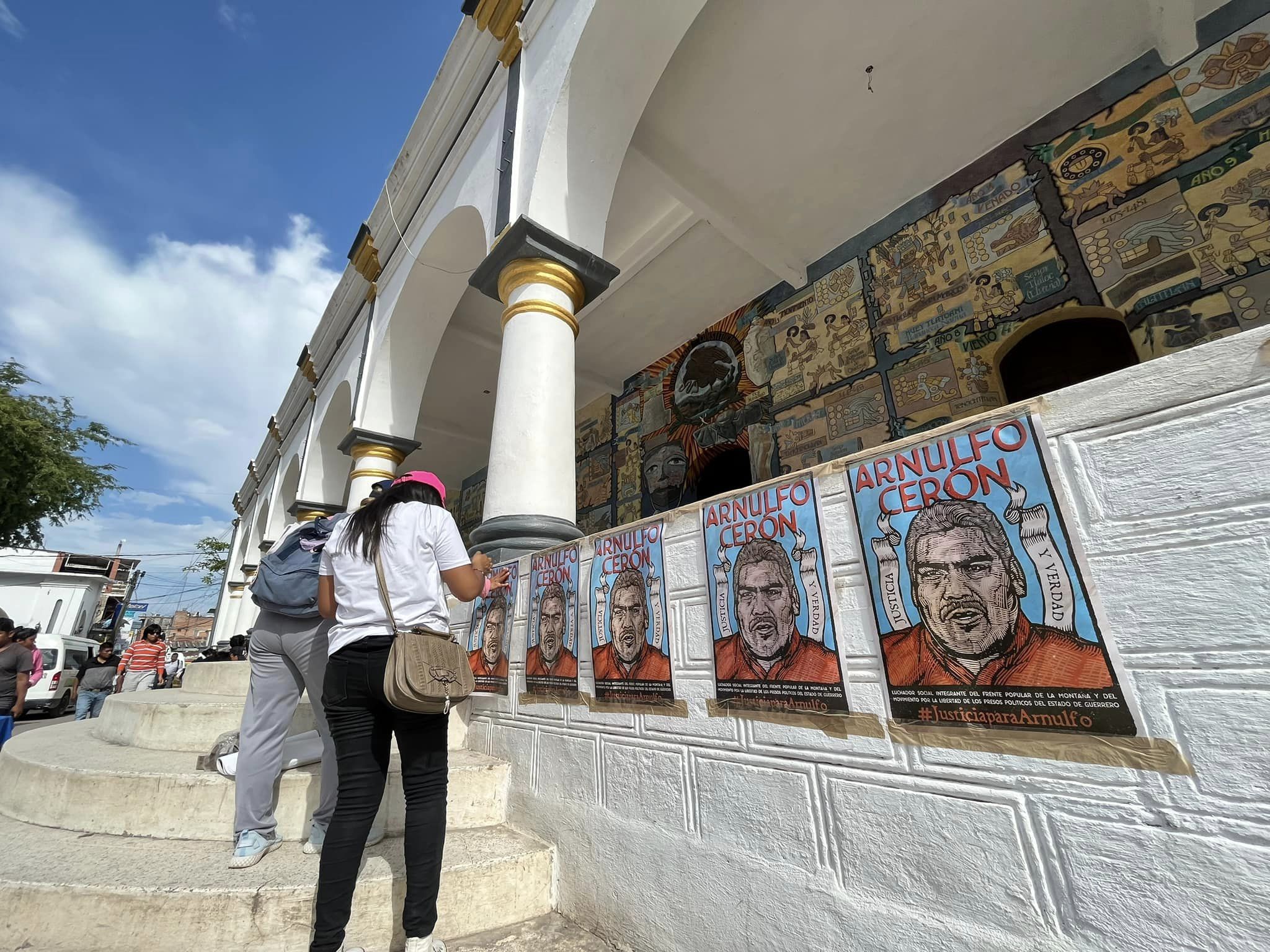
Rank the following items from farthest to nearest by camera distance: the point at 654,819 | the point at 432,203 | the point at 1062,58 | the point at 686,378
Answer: the point at 686,378
the point at 432,203
the point at 1062,58
the point at 654,819

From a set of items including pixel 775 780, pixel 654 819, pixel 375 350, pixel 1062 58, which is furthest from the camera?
pixel 375 350

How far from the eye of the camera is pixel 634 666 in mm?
1940

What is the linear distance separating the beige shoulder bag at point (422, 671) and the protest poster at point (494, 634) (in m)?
1.01

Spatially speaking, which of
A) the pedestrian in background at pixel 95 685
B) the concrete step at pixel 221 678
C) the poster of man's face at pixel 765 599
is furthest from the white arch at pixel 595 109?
the pedestrian in background at pixel 95 685

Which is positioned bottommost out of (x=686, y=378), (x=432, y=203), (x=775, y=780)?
(x=775, y=780)

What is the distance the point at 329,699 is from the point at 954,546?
1.67 m

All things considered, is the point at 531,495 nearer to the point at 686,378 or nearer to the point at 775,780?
the point at 775,780

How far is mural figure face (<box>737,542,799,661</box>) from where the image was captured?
1505 mm

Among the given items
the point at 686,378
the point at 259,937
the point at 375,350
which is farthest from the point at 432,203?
the point at 259,937

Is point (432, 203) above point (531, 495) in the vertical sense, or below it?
above

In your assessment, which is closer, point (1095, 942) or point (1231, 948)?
point (1231, 948)

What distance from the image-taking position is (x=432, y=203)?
223 inches

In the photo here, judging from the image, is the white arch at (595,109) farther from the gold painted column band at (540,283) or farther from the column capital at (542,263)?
the gold painted column band at (540,283)

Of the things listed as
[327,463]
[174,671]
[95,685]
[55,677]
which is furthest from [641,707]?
[174,671]
